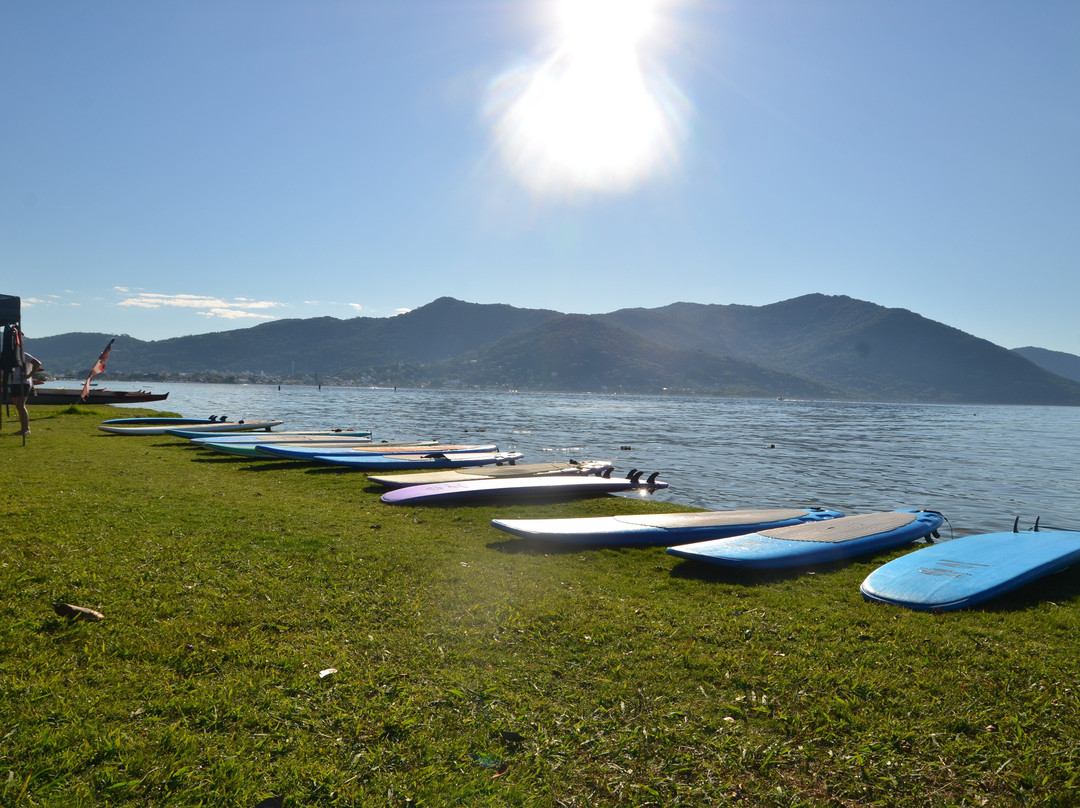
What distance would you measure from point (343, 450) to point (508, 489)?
241 inches

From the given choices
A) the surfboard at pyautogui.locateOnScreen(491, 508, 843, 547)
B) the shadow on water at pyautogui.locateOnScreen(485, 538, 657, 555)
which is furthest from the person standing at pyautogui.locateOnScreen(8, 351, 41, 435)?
the shadow on water at pyautogui.locateOnScreen(485, 538, 657, 555)

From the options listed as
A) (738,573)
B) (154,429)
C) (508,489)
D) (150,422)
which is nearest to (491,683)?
(738,573)

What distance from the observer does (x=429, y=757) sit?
8.64ft

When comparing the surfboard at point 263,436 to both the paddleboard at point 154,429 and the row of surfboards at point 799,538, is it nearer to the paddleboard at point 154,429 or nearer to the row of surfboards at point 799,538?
the paddleboard at point 154,429

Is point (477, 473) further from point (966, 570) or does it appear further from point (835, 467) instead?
point (835, 467)

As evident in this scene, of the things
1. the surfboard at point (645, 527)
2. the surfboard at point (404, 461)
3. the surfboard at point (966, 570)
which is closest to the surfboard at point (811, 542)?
the surfboard at point (645, 527)

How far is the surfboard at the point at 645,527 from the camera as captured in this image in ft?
23.2

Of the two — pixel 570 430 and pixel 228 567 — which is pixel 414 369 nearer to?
pixel 570 430

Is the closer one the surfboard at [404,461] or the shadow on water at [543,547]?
the shadow on water at [543,547]

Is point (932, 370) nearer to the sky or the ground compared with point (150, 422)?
nearer to the sky

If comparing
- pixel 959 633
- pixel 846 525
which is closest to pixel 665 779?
pixel 959 633

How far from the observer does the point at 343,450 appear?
14523mm

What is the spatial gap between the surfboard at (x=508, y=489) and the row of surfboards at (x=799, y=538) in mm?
17

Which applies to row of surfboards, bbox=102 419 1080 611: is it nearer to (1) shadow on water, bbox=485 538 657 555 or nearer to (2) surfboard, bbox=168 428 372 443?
(1) shadow on water, bbox=485 538 657 555
